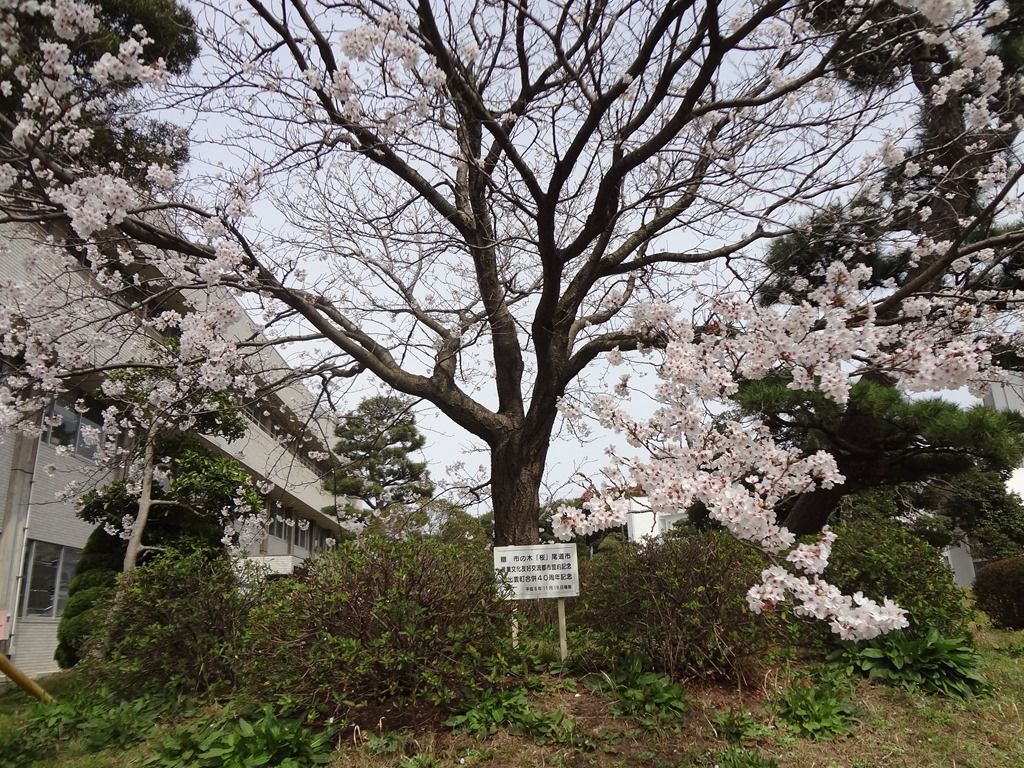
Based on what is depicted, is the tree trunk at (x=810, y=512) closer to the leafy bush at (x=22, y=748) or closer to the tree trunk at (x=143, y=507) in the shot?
the leafy bush at (x=22, y=748)

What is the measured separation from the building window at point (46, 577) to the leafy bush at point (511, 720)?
9751 millimetres

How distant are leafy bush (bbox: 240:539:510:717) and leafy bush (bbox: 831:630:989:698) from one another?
101 inches

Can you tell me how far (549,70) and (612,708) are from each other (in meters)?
5.51

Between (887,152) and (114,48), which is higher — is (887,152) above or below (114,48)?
below

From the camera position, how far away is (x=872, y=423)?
7395 mm

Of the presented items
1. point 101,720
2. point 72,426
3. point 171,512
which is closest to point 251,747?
point 101,720

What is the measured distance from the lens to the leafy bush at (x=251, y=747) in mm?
3854

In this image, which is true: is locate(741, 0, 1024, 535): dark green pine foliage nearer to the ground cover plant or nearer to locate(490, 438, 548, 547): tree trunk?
locate(490, 438, 548, 547): tree trunk

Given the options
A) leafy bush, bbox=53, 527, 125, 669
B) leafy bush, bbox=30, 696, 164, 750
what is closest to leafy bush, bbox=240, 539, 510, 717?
leafy bush, bbox=30, 696, 164, 750

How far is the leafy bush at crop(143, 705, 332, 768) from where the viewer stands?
3.85 metres

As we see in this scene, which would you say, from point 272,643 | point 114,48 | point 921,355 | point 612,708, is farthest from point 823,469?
point 114,48

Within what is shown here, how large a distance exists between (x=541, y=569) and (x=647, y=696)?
4.12 feet

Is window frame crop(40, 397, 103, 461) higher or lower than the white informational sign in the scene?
higher

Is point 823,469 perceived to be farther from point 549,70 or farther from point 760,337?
point 549,70
